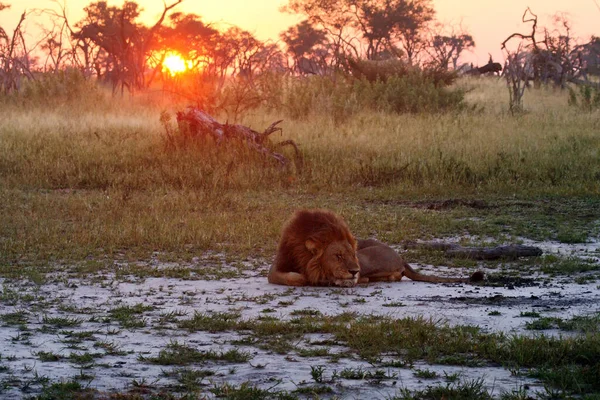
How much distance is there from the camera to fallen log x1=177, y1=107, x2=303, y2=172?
15.8 metres

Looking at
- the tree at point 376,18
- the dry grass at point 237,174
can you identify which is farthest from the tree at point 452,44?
the dry grass at point 237,174

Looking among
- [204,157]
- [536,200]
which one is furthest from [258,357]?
[204,157]

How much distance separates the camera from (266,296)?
21.8ft

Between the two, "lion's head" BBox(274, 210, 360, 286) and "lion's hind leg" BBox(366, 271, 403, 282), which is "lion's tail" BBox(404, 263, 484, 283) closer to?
"lion's hind leg" BBox(366, 271, 403, 282)

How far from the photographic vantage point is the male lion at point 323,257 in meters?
6.86

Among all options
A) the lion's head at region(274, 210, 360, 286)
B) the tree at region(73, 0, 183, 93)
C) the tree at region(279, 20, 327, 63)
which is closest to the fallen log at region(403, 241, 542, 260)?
the lion's head at region(274, 210, 360, 286)

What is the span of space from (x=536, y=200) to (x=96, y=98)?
1318 cm

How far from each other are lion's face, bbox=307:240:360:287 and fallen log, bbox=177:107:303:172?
8519 mm

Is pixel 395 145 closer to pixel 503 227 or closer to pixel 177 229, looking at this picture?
pixel 503 227

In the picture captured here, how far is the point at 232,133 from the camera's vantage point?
16516 mm

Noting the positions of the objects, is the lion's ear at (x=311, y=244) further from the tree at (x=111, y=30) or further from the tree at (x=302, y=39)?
the tree at (x=302, y=39)

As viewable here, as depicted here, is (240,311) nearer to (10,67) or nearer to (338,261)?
(338,261)

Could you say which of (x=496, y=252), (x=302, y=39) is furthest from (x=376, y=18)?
(x=496, y=252)

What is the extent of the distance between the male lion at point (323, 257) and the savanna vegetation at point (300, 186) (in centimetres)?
110
